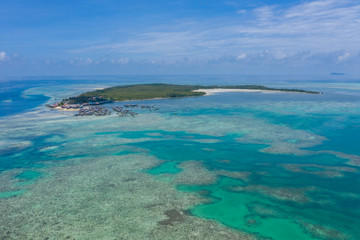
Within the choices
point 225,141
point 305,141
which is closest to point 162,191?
point 225,141

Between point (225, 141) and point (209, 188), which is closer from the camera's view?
point (209, 188)

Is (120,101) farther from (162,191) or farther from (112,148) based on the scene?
(162,191)

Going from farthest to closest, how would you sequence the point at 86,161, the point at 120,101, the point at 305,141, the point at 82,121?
the point at 120,101
the point at 82,121
the point at 305,141
the point at 86,161

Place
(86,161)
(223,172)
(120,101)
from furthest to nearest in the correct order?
(120,101)
(86,161)
(223,172)

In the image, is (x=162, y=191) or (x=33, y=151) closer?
(x=162, y=191)

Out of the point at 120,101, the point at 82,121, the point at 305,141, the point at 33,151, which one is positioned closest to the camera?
the point at 33,151

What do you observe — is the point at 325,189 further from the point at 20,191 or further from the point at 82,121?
the point at 82,121

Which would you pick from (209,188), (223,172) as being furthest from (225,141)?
(209,188)
